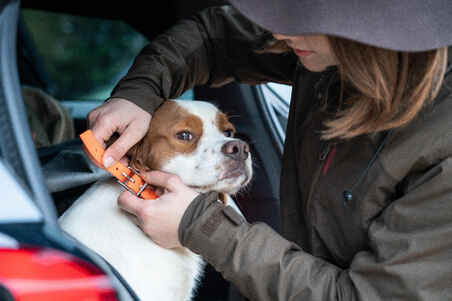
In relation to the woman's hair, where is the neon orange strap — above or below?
below

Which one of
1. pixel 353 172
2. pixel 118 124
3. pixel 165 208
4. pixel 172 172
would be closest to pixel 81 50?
pixel 172 172

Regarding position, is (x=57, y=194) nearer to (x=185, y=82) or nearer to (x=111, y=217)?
(x=111, y=217)

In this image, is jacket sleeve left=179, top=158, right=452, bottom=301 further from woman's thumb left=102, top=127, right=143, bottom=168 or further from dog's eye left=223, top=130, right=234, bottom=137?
dog's eye left=223, top=130, right=234, bottom=137

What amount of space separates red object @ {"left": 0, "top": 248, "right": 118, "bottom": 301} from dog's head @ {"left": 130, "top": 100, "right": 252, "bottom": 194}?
776 millimetres

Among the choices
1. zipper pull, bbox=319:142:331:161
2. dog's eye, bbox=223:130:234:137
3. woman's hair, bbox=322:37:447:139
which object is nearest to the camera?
woman's hair, bbox=322:37:447:139

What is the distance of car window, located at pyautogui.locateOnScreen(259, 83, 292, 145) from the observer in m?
2.24

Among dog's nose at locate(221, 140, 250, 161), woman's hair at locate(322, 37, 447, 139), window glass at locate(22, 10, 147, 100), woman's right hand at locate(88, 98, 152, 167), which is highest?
woman's hair at locate(322, 37, 447, 139)

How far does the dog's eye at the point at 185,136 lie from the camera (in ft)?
5.39

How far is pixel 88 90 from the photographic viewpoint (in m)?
Answer: 4.28

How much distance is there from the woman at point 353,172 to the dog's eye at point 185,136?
25cm

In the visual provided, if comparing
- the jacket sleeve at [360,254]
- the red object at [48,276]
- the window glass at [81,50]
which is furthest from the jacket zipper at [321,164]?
the window glass at [81,50]

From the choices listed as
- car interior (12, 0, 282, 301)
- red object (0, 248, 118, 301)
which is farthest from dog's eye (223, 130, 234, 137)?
red object (0, 248, 118, 301)

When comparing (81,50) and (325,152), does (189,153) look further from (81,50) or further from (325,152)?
(81,50)

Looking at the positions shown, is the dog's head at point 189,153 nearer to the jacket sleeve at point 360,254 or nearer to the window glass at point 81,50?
the jacket sleeve at point 360,254
